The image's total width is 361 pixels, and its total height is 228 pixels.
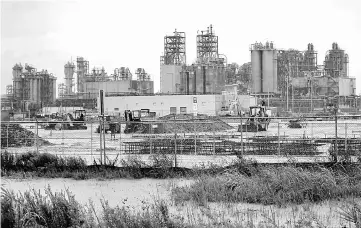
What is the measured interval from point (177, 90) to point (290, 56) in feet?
77.9

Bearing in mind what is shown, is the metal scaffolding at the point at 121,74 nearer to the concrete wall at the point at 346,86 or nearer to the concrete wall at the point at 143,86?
the concrete wall at the point at 143,86

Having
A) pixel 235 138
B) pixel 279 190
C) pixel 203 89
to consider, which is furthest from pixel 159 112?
pixel 279 190

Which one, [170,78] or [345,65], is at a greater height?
[345,65]

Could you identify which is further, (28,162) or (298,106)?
(298,106)

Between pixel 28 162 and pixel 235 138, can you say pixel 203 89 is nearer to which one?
pixel 235 138

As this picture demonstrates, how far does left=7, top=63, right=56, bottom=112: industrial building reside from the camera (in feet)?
351

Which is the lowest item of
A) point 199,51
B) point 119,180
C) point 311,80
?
point 119,180

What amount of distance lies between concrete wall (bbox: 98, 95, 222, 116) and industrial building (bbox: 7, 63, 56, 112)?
35109 millimetres

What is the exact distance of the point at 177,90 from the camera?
310 ft

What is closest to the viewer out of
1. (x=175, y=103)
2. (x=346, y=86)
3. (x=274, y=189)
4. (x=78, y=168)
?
(x=274, y=189)

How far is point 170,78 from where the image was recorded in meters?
92.8

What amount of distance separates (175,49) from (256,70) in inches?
631

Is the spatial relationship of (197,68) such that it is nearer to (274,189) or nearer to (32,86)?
(32,86)

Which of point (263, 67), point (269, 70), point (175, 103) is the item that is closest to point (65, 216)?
point (175, 103)
